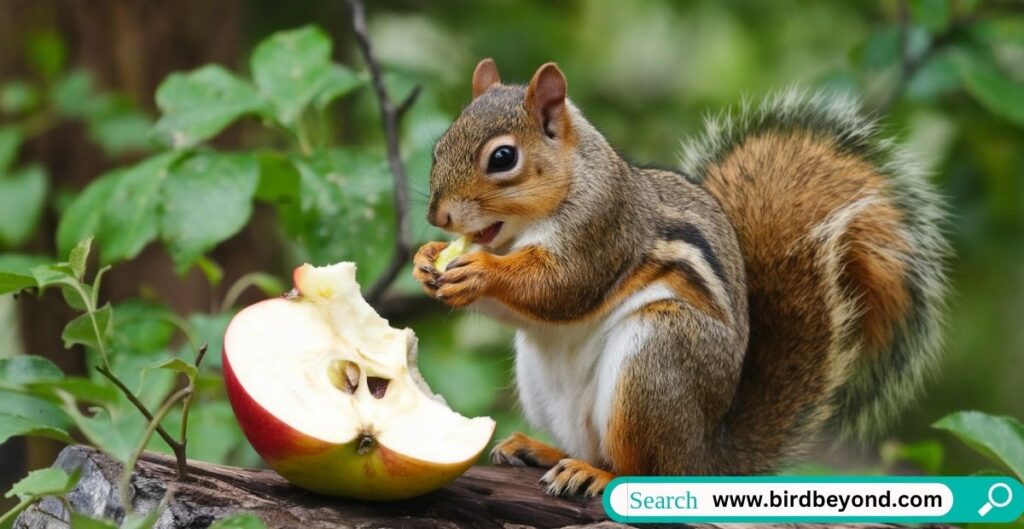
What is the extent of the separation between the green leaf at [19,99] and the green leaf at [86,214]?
4.06 ft

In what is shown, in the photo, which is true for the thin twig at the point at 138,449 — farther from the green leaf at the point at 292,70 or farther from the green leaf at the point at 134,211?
the green leaf at the point at 292,70

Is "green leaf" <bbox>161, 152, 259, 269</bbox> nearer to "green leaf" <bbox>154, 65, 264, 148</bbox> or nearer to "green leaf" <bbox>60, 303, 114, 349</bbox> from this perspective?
"green leaf" <bbox>154, 65, 264, 148</bbox>

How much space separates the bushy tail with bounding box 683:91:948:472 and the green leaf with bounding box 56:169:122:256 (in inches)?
51.1

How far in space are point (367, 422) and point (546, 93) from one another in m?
0.85

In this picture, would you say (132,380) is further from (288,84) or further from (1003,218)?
(1003,218)

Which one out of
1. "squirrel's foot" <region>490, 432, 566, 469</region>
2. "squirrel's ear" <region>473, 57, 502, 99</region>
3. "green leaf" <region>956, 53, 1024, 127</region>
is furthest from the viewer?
"green leaf" <region>956, 53, 1024, 127</region>

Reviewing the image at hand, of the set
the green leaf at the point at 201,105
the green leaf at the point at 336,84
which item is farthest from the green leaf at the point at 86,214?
the green leaf at the point at 336,84

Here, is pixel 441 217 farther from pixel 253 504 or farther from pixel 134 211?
pixel 134 211

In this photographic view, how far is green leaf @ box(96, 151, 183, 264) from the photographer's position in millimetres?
2564

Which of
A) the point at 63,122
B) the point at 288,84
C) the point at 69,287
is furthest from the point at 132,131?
the point at 69,287

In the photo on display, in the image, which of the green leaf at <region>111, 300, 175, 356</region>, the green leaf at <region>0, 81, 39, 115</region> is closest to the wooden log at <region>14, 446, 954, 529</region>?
the green leaf at <region>111, 300, 175, 356</region>

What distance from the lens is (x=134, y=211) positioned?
2600 millimetres

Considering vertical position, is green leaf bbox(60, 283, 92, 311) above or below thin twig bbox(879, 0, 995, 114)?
below

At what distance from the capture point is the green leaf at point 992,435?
2.03 m
